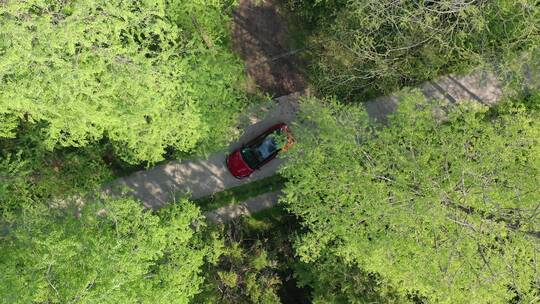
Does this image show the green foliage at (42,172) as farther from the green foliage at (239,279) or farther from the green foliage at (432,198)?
the green foliage at (432,198)

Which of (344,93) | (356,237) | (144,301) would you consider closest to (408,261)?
(356,237)

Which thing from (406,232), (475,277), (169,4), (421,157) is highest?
(169,4)

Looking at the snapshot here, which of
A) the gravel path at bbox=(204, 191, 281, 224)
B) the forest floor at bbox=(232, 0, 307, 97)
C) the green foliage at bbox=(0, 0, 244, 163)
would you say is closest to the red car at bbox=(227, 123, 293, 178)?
the gravel path at bbox=(204, 191, 281, 224)

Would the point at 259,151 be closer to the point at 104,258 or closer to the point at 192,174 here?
the point at 192,174

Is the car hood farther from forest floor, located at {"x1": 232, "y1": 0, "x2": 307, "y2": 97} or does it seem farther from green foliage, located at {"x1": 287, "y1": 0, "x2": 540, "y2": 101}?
green foliage, located at {"x1": 287, "y1": 0, "x2": 540, "y2": 101}

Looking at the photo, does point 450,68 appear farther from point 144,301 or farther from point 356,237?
point 144,301
